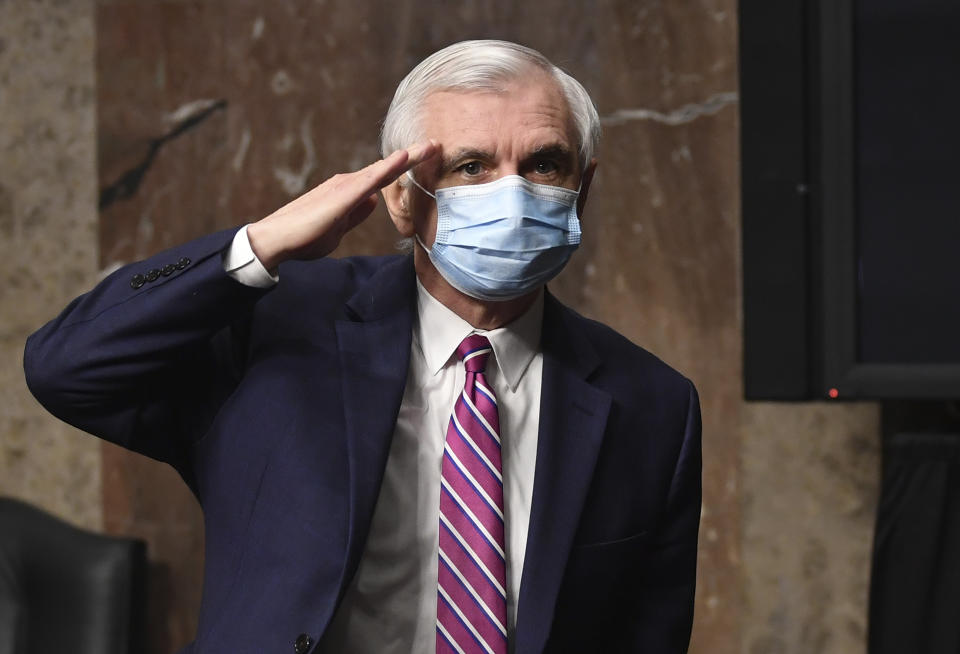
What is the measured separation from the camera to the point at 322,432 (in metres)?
1.60

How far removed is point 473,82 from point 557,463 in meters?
0.53

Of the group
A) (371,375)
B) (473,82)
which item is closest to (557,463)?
(371,375)

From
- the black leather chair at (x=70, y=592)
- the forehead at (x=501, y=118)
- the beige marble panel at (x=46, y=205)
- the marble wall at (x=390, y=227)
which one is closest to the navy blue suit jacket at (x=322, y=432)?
the forehead at (x=501, y=118)

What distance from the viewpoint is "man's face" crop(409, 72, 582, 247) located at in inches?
62.1

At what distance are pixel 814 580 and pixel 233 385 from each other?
1.60 m

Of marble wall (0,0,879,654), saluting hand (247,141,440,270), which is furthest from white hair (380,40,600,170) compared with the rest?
marble wall (0,0,879,654)

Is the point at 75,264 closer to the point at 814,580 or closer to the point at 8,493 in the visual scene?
the point at 8,493

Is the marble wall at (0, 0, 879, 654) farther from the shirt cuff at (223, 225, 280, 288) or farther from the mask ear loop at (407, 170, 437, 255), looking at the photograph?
the shirt cuff at (223, 225, 280, 288)

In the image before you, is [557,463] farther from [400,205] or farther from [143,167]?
[143,167]

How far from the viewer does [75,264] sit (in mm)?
3107

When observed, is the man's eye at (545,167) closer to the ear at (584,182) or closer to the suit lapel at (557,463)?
the ear at (584,182)

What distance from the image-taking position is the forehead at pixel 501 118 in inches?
62.1

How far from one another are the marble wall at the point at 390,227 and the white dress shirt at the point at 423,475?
3.66ft

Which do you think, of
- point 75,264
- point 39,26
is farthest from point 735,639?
point 39,26
